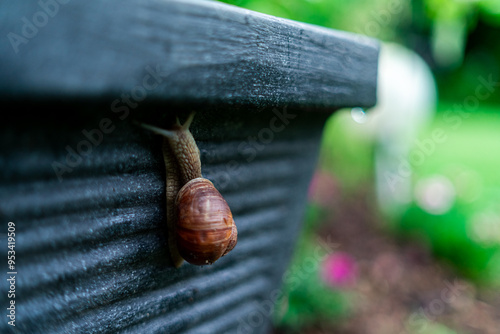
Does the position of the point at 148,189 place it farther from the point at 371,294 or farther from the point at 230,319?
the point at 371,294

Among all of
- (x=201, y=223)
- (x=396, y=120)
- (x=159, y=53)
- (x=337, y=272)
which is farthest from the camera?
(x=396, y=120)

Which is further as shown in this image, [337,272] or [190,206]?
[337,272]

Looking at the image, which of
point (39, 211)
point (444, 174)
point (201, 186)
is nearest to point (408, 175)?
point (444, 174)

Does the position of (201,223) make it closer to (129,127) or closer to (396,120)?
(129,127)

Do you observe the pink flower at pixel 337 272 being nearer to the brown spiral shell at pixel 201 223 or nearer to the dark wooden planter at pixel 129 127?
the dark wooden planter at pixel 129 127

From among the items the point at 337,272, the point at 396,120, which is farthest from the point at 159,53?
the point at 396,120

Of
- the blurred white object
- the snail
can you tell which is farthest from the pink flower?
the snail

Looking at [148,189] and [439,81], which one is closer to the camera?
[148,189]

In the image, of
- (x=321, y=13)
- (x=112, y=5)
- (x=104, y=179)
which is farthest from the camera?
(x=321, y=13)
